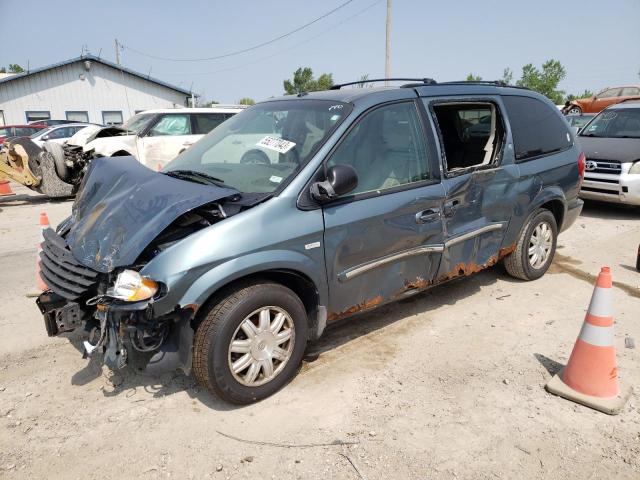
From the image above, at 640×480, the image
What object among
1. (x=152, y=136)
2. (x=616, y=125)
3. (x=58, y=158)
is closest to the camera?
(x=616, y=125)

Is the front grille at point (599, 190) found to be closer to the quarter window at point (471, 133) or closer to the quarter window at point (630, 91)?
the quarter window at point (471, 133)

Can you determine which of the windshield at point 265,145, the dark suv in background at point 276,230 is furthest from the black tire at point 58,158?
the windshield at point 265,145

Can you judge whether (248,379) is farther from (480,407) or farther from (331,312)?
(480,407)

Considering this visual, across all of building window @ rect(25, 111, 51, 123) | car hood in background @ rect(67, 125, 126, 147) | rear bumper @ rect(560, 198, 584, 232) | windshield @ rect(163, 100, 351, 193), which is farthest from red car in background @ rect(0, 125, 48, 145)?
rear bumper @ rect(560, 198, 584, 232)

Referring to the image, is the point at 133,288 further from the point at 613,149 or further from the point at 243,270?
the point at 613,149

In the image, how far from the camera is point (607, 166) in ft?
25.6

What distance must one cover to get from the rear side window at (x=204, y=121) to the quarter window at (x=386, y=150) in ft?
27.2

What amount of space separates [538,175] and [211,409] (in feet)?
11.9

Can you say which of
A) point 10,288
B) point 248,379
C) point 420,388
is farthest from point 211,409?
point 10,288

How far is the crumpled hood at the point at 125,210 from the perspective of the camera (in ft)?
8.74

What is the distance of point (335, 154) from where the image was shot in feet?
10.3

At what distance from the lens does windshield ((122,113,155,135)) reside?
10.5 m

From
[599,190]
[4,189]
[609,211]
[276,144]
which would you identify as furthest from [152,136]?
[609,211]

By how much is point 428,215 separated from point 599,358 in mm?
1457
